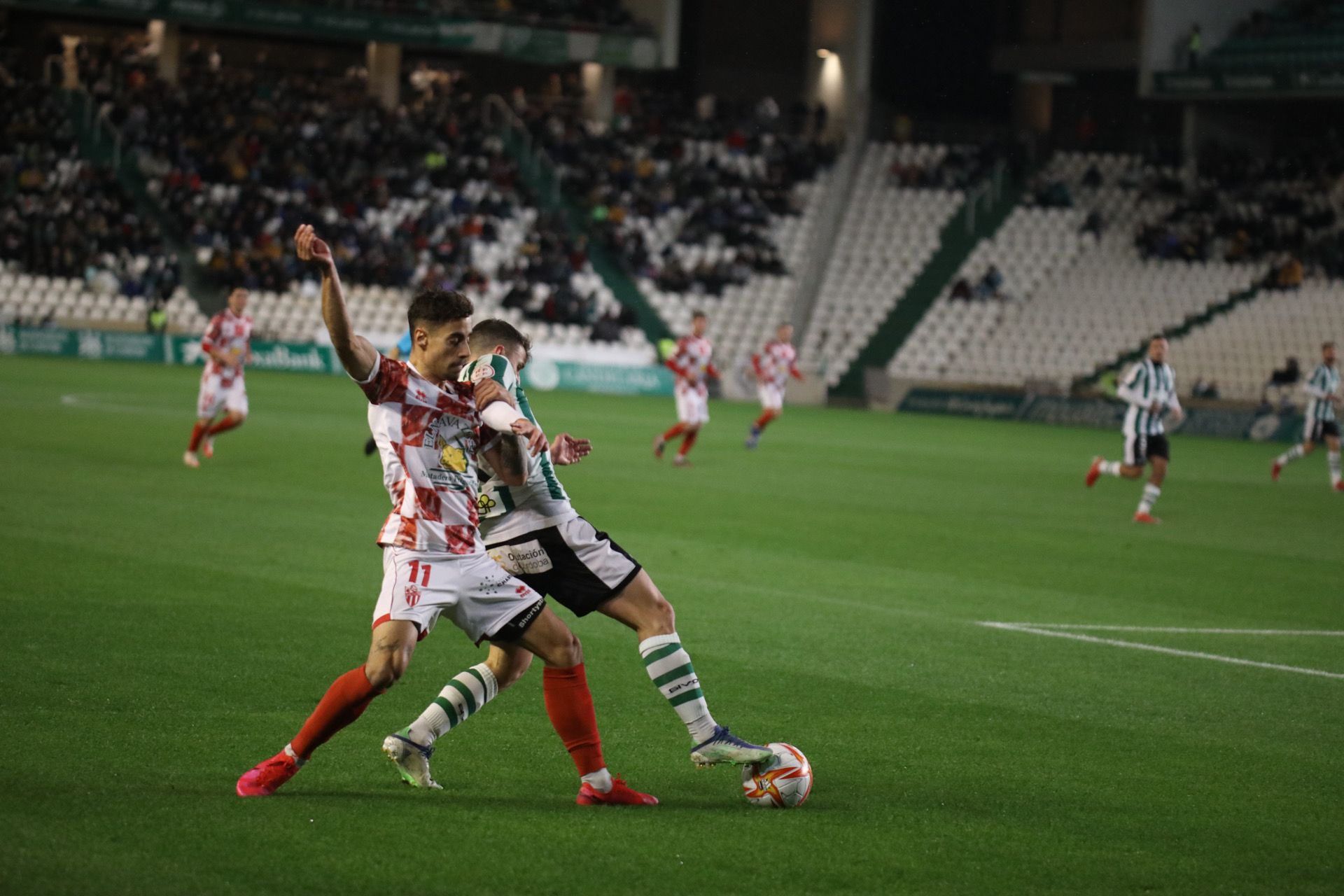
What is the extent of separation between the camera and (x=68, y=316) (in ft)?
143

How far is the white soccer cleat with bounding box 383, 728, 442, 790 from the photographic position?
646 cm

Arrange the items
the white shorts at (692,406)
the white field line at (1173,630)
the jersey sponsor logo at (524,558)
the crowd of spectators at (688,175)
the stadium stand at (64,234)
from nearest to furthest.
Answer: the jersey sponsor logo at (524,558) → the white field line at (1173,630) → the white shorts at (692,406) → the stadium stand at (64,234) → the crowd of spectators at (688,175)

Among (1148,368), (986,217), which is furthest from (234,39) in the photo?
(1148,368)

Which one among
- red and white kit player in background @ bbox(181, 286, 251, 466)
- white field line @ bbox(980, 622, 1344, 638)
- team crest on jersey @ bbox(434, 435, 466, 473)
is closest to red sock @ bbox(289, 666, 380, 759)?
team crest on jersey @ bbox(434, 435, 466, 473)

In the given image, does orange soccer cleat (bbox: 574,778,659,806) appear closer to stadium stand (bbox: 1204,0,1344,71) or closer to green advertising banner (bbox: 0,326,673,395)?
green advertising banner (bbox: 0,326,673,395)

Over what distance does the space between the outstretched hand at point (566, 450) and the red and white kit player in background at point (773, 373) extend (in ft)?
67.0

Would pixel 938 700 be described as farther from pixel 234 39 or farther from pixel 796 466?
pixel 234 39

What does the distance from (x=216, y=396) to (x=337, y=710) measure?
14.9 meters

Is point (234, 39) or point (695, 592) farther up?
point (234, 39)

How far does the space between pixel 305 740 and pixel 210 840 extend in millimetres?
645

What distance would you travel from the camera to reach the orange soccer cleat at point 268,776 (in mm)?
6227

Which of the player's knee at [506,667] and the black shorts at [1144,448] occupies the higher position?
the player's knee at [506,667]

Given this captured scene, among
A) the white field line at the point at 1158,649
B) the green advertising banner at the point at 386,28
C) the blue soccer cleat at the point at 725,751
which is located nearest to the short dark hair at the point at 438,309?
the blue soccer cleat at the point at 725,751

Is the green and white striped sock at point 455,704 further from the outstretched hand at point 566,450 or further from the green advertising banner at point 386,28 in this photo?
the green advertising banner at point 386,28
